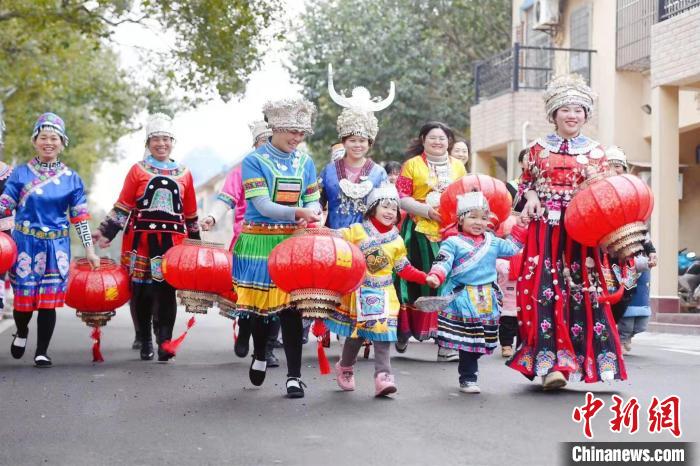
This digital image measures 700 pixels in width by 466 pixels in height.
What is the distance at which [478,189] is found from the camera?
9.29 meters

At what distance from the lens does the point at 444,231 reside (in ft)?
32.1

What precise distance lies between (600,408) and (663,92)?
1251cm

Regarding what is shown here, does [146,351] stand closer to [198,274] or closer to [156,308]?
[156,308]

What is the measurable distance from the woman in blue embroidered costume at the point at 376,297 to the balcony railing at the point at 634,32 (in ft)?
45.8

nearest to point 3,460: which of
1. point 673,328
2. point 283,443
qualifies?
point 283,443

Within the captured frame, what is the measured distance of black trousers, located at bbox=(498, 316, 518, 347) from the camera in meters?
10.8

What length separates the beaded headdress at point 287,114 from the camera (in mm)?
7773

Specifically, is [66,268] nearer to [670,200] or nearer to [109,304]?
[109,304]

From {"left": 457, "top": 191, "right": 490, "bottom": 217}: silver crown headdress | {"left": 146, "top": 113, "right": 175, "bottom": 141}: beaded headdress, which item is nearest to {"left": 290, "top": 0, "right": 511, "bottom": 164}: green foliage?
{"left": 146, "top": 113, "right": 175, "bottom": 141}: beaded headdress

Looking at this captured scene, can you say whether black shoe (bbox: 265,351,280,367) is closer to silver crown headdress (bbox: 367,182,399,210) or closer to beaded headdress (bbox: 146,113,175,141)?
→ beaded headdress (bbox: 146,113,175,141)

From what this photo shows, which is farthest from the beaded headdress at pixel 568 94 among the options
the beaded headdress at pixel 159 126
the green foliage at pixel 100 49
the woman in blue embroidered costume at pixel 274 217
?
the green foliage at pixel 100 49

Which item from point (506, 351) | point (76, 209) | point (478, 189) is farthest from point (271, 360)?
point (478, 189)

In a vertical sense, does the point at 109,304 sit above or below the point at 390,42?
below

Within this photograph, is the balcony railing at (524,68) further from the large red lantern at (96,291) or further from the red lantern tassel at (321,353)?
the red lantern tassel at (321,353)
